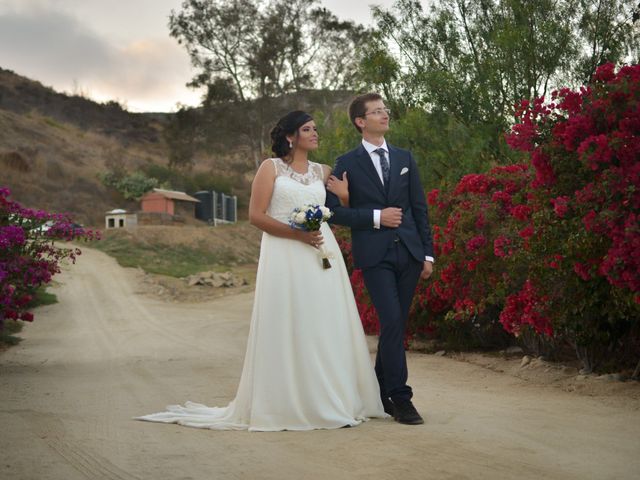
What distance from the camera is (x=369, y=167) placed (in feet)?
21.5

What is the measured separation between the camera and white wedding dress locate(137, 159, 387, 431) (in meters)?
6.30

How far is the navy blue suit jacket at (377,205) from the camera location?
6371mm

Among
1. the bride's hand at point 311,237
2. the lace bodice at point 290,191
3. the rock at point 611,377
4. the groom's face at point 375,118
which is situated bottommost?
the rock at point 611,377

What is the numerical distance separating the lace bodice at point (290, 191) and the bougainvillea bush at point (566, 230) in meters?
2.18

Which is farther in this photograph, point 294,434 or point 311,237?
point 311,237

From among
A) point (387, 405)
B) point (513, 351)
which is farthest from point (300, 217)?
point (513, 351)

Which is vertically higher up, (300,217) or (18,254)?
(300,217)

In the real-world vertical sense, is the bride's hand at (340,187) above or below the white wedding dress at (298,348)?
above

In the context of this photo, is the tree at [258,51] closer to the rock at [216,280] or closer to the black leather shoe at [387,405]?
the rock at [216,280]

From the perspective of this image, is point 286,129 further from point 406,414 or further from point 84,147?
point 84,147

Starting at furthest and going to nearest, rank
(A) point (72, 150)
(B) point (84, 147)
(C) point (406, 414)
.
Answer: (B) point (84, 147)
(A) point (72, 150)
(C) point (406, 414)

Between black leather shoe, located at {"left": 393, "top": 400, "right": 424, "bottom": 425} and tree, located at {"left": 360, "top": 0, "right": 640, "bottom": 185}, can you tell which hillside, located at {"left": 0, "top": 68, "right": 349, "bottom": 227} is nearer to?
tree, located at {"left": 360, "top": 0, "right": 640, "bottom": 185}

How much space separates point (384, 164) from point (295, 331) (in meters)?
1.41

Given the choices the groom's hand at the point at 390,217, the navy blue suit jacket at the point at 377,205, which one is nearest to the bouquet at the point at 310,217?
the navy blue suit jacket at the point at 377,205
